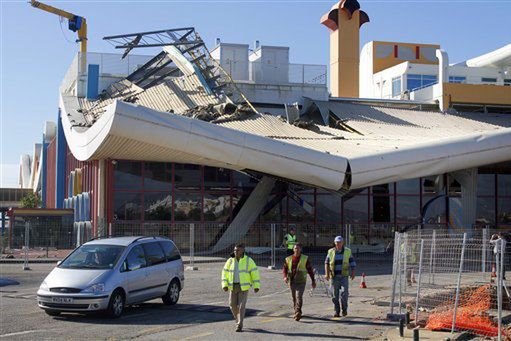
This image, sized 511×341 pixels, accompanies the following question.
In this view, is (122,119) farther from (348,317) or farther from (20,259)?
(348,317)

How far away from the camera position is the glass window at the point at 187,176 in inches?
1423

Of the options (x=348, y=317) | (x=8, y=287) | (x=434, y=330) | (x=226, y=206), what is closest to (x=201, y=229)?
(x=226, y=206)

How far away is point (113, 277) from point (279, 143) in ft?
48.1

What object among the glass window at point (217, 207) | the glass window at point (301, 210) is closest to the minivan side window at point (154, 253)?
the glass window at point (217, 207)

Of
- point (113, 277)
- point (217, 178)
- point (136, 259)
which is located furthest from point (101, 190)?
point (113, 277)

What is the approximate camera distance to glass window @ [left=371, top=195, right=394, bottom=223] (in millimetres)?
39625

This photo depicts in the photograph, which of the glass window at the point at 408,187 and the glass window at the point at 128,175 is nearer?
the glass window at the point at 128,175

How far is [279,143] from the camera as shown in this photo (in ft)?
95.2

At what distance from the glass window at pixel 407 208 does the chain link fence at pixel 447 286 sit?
66.0 feet

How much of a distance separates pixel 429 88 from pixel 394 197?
10400 mm

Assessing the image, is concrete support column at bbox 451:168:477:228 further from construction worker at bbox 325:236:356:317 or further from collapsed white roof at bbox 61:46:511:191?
construction worker at bbox 325:236:356:317

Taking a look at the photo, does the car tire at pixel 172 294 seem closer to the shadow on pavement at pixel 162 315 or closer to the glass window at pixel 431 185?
the shadow on pavement at pixel 162 315

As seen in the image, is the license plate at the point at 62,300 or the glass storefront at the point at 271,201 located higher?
the glass storefront at the point at 271,201

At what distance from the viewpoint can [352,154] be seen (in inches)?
1167
